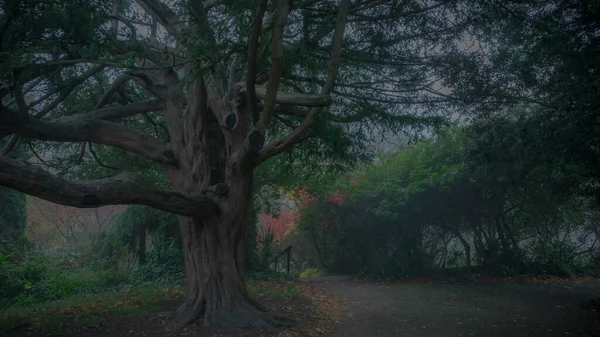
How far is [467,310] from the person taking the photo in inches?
345

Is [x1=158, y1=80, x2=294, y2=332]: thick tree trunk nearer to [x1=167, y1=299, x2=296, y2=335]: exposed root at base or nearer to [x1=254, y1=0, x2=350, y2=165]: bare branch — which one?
[x1=167, y1=299, x2=296, y2=335]: exposed root at base

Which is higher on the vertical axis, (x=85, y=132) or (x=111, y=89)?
(x=111, y=89)

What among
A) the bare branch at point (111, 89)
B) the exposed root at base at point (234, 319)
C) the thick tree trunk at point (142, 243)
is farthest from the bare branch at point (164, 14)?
the thick tree trunk at point (142, 243)

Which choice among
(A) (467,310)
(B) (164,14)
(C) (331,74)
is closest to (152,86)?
(B) (164,14)

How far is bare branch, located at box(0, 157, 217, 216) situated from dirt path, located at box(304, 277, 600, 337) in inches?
137

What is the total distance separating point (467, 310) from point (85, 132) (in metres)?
7.94

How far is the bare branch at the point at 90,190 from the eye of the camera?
4.72 m

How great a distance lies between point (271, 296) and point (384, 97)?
191 inches

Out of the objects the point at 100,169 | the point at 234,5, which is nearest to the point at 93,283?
the point at 100,169

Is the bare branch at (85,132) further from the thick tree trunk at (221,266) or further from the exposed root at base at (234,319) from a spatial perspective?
the exposed root at base at (234,319)

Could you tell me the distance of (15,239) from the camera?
13484 millimetres

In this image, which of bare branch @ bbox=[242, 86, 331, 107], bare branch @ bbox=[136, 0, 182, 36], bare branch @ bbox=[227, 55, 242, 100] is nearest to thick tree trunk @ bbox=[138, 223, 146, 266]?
bare branch @ bbox=[136, 0, 182, 36]

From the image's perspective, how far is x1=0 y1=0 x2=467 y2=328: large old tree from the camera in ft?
18.1

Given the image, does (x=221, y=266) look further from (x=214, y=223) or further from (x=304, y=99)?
(x=304, y=99)
